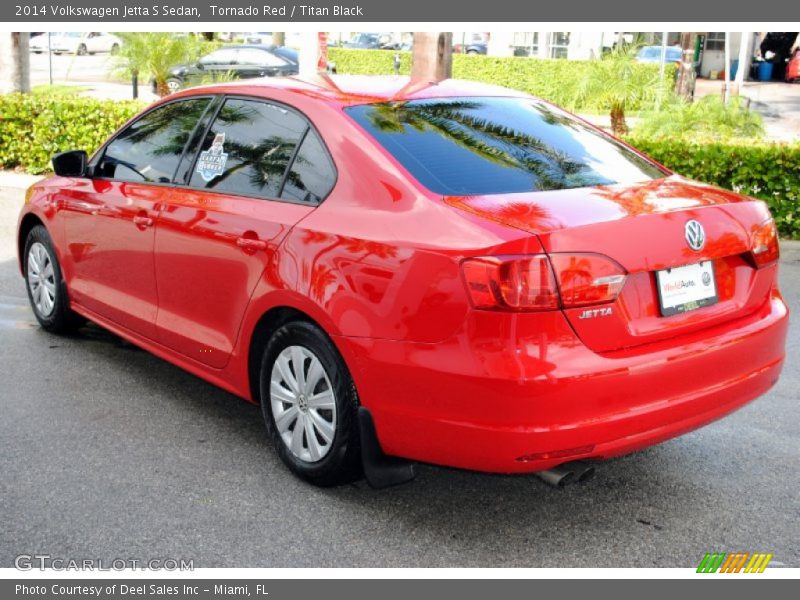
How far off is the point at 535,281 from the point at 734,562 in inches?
51.1

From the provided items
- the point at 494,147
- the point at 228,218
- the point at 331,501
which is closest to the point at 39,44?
the point at 228,218

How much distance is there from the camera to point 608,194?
3.92 m

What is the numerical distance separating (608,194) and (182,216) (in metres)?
2.06

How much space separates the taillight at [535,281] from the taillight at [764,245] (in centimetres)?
90

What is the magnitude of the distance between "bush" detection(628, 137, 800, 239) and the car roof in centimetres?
580

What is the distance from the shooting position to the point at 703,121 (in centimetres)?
1438

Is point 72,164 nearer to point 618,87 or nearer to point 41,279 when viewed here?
point 41,279

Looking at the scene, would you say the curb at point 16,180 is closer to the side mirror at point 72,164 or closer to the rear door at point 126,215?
the side mirror at point 72,164

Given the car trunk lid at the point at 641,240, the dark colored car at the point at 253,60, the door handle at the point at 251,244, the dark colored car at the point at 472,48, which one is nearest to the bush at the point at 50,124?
the door handle at the point at 251,244

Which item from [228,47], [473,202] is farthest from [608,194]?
[228,47]

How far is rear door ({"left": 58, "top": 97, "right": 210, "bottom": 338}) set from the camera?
17.0 ft

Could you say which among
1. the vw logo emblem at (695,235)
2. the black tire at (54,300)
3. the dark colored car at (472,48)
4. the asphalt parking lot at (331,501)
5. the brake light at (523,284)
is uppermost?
the vw logo emblem at (695,235)

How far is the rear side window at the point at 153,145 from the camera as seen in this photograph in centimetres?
518

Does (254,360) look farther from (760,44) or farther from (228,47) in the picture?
(760,44)
